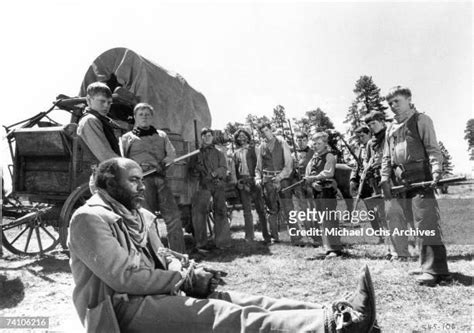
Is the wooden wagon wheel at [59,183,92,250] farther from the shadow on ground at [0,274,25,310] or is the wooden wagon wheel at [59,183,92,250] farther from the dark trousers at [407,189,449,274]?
the dark trousers at [407,189,449,274]

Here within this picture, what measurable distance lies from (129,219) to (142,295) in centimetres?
41

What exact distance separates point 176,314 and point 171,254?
68 centimetres

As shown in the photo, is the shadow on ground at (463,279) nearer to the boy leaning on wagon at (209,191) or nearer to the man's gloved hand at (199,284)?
Result: the man's gloved hand at (199,284)

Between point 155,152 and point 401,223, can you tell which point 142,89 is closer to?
point 155,152

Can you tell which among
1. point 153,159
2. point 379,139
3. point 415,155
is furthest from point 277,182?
point 415,155

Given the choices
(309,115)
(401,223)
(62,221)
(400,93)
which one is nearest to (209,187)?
(62,221)

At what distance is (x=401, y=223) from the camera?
479 cm

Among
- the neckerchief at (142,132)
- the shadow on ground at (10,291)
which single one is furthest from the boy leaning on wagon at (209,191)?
the shadow on ground at (10,291)

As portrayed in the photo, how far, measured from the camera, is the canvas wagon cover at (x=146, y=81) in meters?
6.52

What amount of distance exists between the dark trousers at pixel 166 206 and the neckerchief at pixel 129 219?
2.81 m

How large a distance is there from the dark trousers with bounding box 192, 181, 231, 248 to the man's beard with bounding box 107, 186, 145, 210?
13.4ft

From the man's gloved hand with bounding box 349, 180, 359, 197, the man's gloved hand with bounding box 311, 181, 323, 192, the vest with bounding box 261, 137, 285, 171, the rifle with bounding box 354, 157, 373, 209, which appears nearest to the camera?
the man's gloved hand with bounding box 311, 181, 323, 192

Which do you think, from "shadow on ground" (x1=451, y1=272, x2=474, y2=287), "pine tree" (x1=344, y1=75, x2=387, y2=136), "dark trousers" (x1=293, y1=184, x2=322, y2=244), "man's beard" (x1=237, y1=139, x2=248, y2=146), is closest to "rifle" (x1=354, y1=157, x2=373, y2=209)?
"dark trousers" (x1=293, y1=184, x2=322, y2=244)

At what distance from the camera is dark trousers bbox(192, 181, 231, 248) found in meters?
6.21
